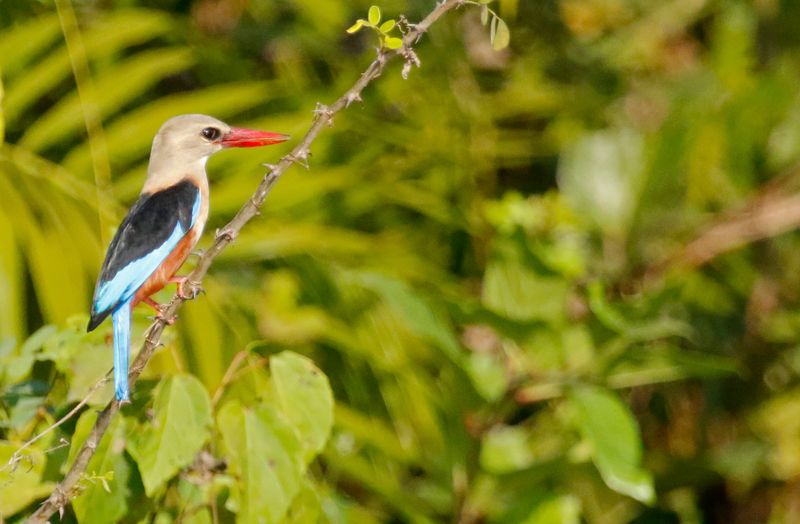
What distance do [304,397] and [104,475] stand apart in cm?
34

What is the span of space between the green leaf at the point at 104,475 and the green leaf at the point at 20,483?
0.24 feet

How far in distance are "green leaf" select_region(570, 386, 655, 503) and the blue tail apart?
1.19 meters

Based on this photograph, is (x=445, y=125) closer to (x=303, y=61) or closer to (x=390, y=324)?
(x=303, y=61)

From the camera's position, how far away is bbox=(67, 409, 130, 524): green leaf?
6.46 ft

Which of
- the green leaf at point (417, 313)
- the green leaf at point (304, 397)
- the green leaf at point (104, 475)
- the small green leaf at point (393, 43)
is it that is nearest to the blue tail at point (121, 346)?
the green leaf at point (104, 475)

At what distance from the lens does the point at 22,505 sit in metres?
2.05

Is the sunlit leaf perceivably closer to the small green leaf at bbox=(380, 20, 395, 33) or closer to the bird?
the small green leaf at bbox=(380, 20, 395, 33)

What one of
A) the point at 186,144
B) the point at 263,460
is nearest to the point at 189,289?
the point at 263,460

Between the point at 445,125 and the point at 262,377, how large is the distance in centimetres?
242

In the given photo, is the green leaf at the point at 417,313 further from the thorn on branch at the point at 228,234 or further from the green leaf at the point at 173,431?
the thorn on branch at the point at 228,234

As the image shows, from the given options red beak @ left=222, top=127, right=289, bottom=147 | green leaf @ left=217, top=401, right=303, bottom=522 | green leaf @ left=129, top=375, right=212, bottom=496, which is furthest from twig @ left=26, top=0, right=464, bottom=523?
red beak @ left=222, top=127, right=289, bottom=147

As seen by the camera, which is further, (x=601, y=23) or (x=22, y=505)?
(x=601, y=23)

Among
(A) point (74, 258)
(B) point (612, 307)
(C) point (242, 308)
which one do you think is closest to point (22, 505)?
(A) point (74, 258)

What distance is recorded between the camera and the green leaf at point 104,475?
1.97 m
